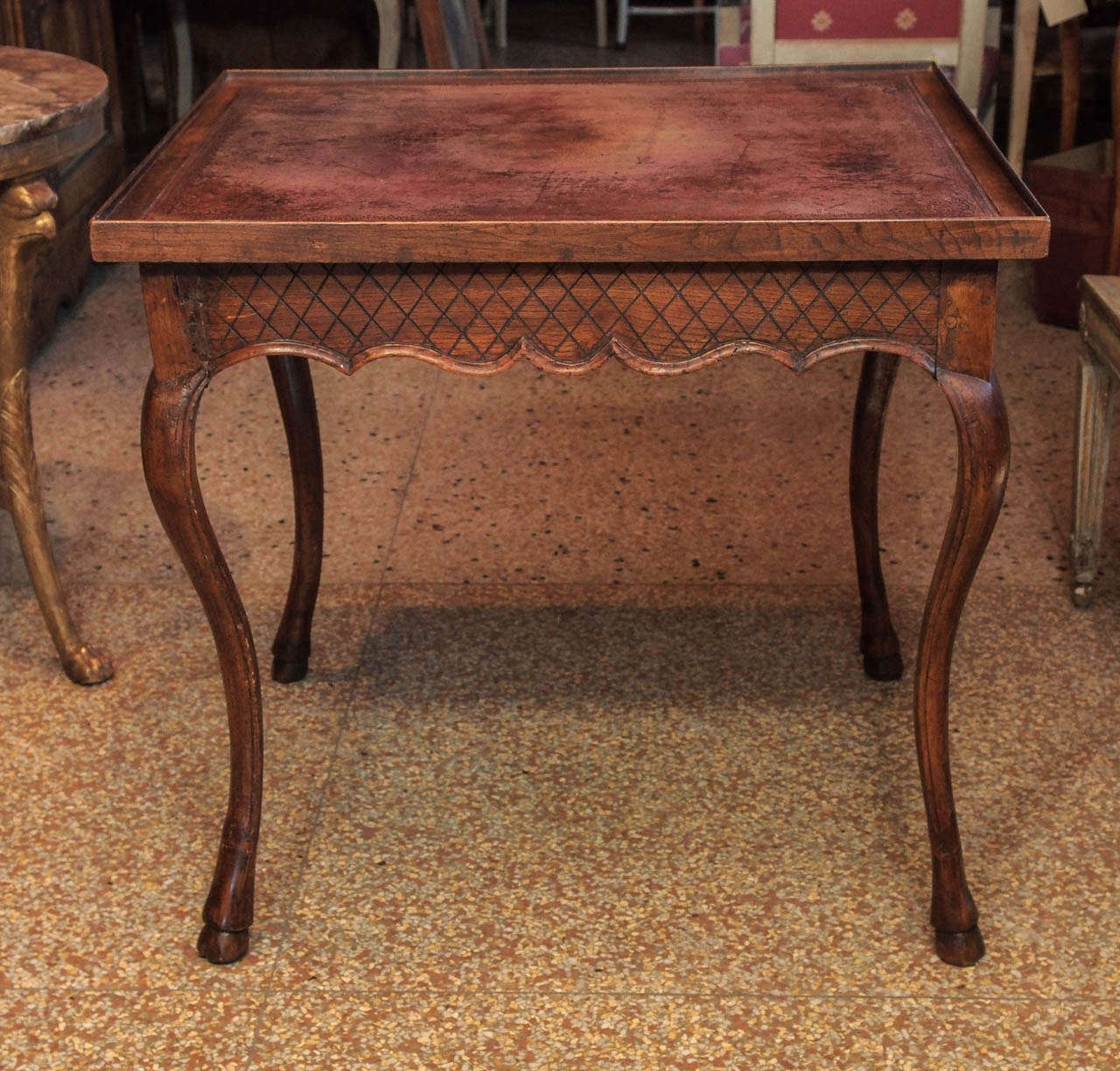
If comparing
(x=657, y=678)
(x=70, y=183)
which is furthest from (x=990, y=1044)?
(x=70, y=183)

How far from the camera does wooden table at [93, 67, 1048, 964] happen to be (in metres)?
1.52

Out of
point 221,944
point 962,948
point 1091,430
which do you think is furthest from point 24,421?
point 1091,430

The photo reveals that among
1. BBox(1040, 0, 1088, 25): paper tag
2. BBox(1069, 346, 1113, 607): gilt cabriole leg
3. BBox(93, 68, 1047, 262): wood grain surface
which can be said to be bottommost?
BBox(1069, 346, 1113, 607): gilt cabriole leg

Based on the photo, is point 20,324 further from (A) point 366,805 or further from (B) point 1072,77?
(B) point 1072,77

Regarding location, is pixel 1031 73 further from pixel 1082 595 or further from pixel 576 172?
pixel 576 172

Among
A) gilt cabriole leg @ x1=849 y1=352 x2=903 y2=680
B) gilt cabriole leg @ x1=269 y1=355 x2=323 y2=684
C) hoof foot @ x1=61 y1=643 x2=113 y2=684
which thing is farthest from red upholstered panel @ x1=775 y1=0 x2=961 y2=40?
hoof foot @ x1=61 y1=643 x2=113 y2=684

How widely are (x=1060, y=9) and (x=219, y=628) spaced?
2949 millimetres

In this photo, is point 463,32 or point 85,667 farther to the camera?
point 463,32

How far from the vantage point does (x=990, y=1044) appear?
1685mm

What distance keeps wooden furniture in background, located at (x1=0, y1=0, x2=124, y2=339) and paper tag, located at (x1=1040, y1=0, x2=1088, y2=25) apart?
225 centimetres

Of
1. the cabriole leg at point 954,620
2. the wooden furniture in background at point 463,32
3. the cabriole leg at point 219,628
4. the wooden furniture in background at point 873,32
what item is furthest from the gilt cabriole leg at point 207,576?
the wooden furniture in background at point 873,32

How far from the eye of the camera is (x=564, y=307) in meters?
1.58

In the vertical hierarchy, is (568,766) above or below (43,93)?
below

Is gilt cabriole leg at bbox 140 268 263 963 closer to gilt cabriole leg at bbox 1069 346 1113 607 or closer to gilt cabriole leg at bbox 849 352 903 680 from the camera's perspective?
gilt cabriole leg at bbox 849 352 903 680
